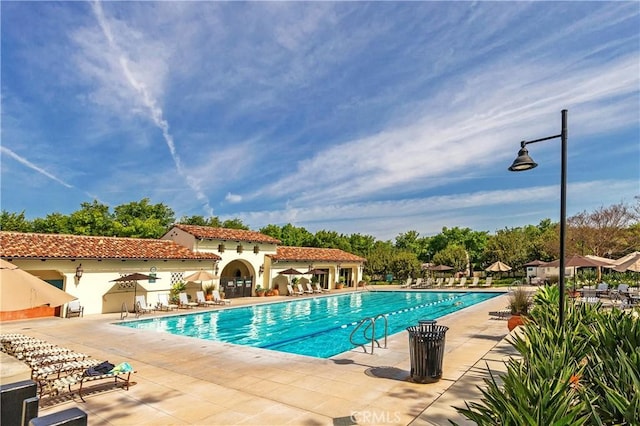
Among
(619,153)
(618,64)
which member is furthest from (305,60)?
(619,153)

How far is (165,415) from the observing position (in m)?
5.91

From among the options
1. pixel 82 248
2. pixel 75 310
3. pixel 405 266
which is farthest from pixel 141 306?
pixel 405 266

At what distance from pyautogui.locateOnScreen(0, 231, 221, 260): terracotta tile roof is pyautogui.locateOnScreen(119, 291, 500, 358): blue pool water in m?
4.68

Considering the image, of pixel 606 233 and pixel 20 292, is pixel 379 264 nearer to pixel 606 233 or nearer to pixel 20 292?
pixel 606 233

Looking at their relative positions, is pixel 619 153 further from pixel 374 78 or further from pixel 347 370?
pixel 347 370

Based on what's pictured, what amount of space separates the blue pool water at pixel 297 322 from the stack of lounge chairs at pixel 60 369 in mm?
5934

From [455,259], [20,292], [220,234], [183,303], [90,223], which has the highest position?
[90,223]

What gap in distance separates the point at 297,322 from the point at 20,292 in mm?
14376

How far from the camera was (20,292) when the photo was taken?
18.0 feet

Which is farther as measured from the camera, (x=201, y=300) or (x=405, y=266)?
(x=405, y=266)

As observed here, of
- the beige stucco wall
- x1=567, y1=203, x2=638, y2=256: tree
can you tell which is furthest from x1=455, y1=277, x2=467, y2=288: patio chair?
the beige stucco wall

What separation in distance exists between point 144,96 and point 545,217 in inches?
2495

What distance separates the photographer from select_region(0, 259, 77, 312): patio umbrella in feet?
17.4

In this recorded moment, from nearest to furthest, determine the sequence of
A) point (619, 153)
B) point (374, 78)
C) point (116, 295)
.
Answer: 1. point (619, 153)
2. point (374, 78)
3. point (116, 295)
